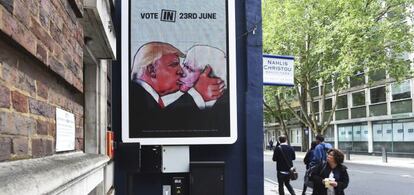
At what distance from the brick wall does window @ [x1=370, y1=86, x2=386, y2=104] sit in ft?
134

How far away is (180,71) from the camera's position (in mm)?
7520

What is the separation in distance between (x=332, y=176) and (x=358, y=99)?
40.6 m

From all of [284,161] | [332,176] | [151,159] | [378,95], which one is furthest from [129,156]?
[378,95]

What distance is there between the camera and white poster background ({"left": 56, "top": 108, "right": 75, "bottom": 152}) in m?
2.58

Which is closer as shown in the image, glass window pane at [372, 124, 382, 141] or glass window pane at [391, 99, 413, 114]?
glass window pane at [391, 99, 413, 114]

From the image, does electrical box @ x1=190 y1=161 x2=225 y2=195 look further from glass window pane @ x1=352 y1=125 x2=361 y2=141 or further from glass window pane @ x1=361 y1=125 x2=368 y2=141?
glass window pane @ x1=352 y1=125 x2=361 y2=141

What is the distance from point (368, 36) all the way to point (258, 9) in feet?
73.3

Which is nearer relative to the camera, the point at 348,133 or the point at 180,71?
the point at 180,71

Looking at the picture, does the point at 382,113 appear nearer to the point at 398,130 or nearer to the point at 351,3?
the point at 398,130

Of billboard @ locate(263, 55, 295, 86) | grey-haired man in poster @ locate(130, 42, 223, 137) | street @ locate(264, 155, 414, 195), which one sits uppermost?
billboard @ locate(263, 55, 295, 86)

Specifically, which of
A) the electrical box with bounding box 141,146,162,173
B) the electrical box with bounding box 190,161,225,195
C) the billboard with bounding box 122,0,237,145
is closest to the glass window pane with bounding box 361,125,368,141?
the billboard with bounding box 122,0,237,145

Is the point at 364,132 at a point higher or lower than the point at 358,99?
lower

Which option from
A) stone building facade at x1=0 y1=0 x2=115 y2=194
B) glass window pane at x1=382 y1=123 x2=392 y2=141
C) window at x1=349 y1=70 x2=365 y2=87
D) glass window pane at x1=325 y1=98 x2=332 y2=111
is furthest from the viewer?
glass window pane at x1=325 y1=98 x2=332 y2=111

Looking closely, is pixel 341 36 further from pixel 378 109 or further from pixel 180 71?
pixel 180 71
